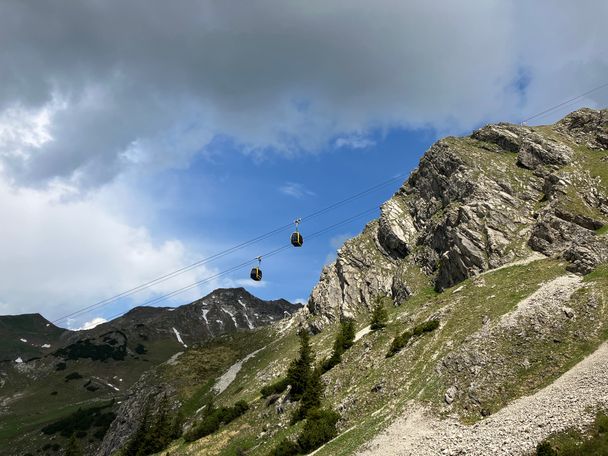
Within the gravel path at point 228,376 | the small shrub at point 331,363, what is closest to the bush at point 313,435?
the small shrub at point 331,363

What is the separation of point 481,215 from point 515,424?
62.3 meters

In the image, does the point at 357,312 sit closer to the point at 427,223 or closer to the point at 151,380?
the point at 427,223

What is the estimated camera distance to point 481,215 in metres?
88.8

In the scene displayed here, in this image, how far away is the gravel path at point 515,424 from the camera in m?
30.3

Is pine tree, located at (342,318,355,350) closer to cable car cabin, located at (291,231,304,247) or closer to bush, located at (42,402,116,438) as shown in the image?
cable car cabin, located at (291,231,304,247)

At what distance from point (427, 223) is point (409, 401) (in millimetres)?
75219

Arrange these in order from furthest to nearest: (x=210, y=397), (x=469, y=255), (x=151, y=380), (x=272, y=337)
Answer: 1. (x=272, y=337)
2. (x=151, y=380)
3. (x=210, y=397)
4. (x=469, y=255)

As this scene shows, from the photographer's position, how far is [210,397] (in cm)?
9925

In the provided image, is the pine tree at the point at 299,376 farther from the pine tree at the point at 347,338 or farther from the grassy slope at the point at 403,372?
the pine tree at the point at 347,338

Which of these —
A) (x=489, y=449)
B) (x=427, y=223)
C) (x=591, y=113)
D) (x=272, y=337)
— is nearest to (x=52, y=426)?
(x=272, y=337)

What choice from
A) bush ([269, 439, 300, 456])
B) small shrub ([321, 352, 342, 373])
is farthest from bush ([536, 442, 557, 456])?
small shrub ([321, 352, 342, 373])

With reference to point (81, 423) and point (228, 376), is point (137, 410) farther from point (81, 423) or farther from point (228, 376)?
point (81, 423)

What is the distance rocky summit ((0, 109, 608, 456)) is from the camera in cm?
3716

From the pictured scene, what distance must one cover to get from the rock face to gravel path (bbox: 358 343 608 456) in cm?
2548
